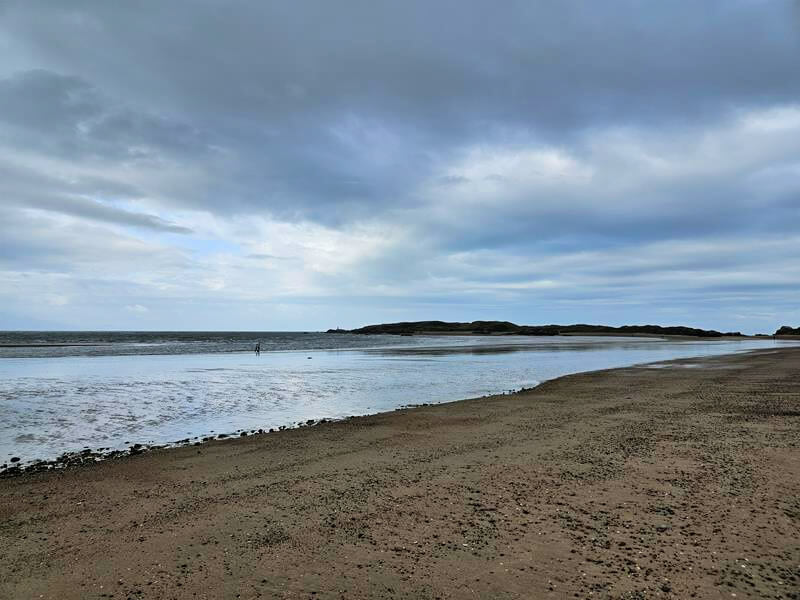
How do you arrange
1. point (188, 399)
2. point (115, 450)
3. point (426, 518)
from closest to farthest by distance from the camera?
point (426, 518) < point (115, 450) < point (188, 399)

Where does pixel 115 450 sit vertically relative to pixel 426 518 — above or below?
below

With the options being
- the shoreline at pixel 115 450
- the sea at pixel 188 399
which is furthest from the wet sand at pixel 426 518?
the sea at pixel 188 399

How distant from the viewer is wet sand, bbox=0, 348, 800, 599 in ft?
17.2

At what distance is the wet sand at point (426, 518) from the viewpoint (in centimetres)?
525

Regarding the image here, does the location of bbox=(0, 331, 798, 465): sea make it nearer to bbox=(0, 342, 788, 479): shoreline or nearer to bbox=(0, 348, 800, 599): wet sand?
bbox=(0, 342, 788, 479): shoreline

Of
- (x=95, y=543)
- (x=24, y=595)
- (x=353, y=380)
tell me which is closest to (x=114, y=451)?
(x=95, y=543)

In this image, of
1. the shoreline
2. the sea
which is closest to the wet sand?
the shoreline

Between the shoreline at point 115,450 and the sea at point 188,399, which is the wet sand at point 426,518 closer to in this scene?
the shoreline at point 115,450

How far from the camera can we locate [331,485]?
870cm

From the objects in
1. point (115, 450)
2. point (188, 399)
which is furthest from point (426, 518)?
point (188, 399)

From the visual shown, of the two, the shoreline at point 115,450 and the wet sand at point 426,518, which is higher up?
the wet sand at point 426,518

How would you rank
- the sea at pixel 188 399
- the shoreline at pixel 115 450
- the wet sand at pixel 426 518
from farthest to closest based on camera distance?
the sea at pixel 188 399 < the shoreline at pixel 115 450 < the wet sand at pixel 426 518

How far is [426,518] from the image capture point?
699 cm

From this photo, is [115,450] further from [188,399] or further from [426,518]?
[188,399]
